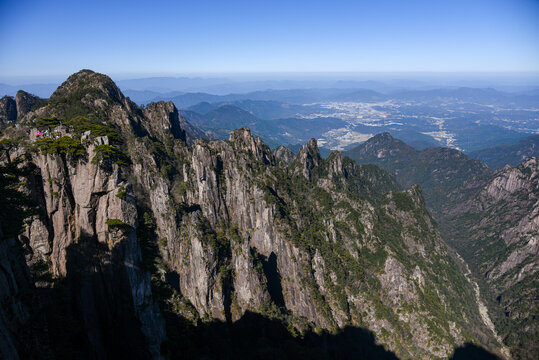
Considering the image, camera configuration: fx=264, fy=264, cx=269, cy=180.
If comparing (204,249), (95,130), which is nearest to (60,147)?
(95,130)

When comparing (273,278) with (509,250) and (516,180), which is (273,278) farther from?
(516,180)

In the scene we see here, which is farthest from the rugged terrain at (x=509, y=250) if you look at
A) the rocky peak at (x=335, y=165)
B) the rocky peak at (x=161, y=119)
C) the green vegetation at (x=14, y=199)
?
the rocky peak at (x=161, y=119)

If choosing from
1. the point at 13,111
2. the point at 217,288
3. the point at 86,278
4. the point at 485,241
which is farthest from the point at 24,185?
the point at 485,241

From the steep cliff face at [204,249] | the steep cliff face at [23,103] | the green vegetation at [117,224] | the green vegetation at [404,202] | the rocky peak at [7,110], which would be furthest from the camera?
→ the green vegetation at [404,202]

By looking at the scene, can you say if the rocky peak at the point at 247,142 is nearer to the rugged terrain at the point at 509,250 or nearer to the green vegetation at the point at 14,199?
the green vegetation at the point at 14,199

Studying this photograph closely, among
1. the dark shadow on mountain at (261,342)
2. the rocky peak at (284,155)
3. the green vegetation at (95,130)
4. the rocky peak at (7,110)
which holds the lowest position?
the dark shadow on mountain at (261,342)

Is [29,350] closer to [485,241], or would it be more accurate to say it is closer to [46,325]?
[46,325]
